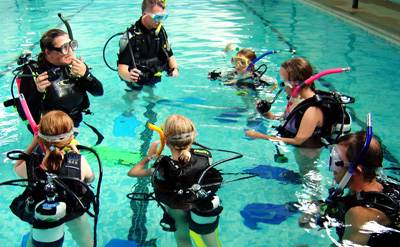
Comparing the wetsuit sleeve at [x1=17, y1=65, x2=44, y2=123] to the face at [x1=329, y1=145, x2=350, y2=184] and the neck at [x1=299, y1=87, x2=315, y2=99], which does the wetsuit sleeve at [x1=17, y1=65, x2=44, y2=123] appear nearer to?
the neck at [x1=299, y1=87, x2=315, y2=99]

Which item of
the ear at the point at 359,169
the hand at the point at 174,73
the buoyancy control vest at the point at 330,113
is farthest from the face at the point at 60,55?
the ear at the point at 359,169

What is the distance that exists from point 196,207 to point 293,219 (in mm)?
1058

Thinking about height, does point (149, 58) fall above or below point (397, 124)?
above

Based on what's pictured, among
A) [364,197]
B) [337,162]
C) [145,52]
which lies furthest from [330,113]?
[145,52]

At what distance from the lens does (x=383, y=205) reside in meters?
1.85

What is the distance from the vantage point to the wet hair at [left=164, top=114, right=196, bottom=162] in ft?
7.47

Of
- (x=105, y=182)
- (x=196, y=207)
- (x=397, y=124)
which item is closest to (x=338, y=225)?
(x=196, y=207)

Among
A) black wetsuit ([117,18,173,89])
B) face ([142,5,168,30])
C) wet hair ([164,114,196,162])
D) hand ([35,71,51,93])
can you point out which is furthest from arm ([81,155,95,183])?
face ([142,5,168,30])

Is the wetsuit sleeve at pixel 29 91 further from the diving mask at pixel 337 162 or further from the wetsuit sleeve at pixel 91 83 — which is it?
the diving mask at pixel 337 162

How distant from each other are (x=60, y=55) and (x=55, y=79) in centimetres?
24

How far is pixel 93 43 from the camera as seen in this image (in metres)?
7.91

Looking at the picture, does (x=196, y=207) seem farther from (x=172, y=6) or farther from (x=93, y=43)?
(x=172, y=6)

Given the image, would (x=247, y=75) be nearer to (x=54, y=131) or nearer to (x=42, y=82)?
(x=42, y=82)

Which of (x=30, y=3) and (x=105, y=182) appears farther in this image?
(x=30, y=3)
